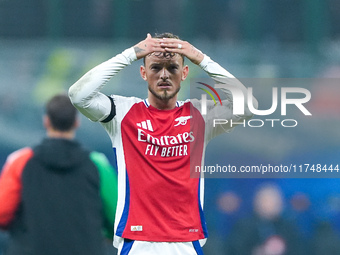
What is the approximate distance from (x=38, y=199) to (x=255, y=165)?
21.7 feet

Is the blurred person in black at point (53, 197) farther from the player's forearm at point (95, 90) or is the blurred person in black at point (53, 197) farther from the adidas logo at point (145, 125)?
the adidas logo at point (145, 125)

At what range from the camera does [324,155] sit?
32.2ft

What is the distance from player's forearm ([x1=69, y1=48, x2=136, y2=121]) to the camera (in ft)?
14.4

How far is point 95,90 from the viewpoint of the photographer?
4410 mm

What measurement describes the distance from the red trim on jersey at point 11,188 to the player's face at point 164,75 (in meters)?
1.24

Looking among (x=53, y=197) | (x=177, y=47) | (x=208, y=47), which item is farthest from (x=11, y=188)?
(x=208, y=47)

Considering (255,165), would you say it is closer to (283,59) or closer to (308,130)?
(308,130)

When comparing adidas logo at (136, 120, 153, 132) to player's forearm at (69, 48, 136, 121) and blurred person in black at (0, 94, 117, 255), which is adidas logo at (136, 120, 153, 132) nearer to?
player's forearm at (69, 48, 136, 121)

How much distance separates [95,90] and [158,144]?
531 mm

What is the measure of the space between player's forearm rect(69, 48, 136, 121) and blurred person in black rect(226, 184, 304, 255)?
14.7 feet

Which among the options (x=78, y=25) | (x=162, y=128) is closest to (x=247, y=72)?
(x=78, y=25)

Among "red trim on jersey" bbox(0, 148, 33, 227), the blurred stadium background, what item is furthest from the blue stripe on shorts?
the blurred stadium background

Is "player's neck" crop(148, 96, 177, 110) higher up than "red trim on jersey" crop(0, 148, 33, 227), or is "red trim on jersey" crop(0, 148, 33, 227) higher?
"player's neck" crop(148, 96, 177, 110)

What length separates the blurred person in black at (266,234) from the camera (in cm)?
851
